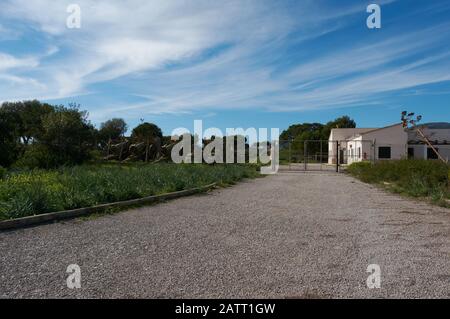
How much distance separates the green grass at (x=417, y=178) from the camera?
12086 millimetres

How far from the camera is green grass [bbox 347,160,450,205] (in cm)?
1209

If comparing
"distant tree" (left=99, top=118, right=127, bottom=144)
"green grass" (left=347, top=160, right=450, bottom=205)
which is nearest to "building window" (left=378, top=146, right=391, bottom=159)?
"green grass" (left=347, top=160, right=450, bottom=205)

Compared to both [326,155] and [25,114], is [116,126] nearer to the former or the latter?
[25,114]

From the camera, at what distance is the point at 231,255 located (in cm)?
527

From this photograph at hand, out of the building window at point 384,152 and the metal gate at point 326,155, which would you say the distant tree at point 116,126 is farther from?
the building window at point 384,152

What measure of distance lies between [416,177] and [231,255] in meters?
11.2

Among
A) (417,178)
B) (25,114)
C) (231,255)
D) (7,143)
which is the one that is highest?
(25,114)

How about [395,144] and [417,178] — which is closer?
[417,178]

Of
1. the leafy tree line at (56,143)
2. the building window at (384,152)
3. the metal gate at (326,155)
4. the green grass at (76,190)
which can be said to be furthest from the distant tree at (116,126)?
the green grass at (76,190)

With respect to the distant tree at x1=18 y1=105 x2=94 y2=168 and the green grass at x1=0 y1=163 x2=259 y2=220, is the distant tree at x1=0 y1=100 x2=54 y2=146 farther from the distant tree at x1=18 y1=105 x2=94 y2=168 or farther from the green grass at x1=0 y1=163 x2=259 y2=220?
the green grass at x1=0 y1=163 x2=259 y2=220

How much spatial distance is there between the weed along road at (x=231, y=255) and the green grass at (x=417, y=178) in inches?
147

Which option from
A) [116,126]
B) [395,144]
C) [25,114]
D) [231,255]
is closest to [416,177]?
[231,255]

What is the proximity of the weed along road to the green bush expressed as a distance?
397 centimetres
